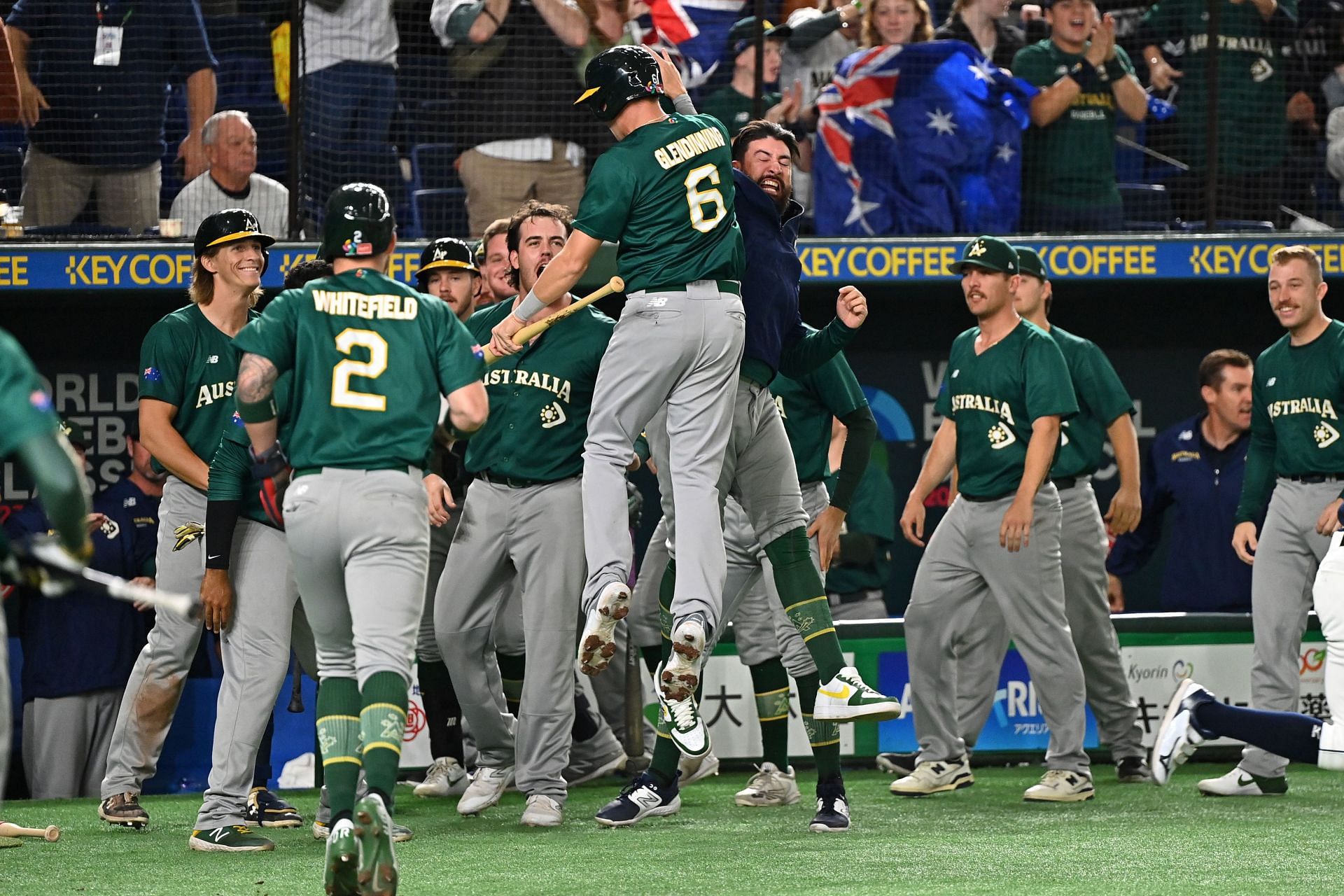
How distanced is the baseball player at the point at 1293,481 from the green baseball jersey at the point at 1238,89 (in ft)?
9.59

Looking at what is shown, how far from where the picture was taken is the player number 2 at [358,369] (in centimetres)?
441

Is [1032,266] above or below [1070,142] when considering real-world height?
below

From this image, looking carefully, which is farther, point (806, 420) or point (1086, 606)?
point (1086, 606)

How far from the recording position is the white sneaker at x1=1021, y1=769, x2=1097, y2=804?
658cm

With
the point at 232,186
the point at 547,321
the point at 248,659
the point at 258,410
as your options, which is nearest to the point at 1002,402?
the point at 547,321

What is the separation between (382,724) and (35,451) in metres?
1.34

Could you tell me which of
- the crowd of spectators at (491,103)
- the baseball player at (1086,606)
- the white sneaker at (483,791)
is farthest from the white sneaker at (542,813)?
the crowd of spectators at (491,103)

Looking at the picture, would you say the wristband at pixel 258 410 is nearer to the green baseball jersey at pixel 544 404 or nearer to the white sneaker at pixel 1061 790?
the green baseball jersey at pixel 544 404

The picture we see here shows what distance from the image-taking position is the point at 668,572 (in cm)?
577

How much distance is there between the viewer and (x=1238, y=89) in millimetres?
9758

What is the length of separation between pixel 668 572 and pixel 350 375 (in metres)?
1.70

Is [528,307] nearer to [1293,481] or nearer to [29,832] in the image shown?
[29,832]

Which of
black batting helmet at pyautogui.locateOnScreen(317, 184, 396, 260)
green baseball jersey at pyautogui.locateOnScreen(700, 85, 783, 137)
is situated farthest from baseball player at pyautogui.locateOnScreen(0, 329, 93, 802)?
green baseball jersey at pyautogui.locateOnScreen(700, 85, 783, 137)

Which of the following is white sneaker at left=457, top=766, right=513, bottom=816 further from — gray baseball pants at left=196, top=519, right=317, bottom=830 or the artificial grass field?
gray baseball pants at left=196, top=519, right=317, bottom=830
